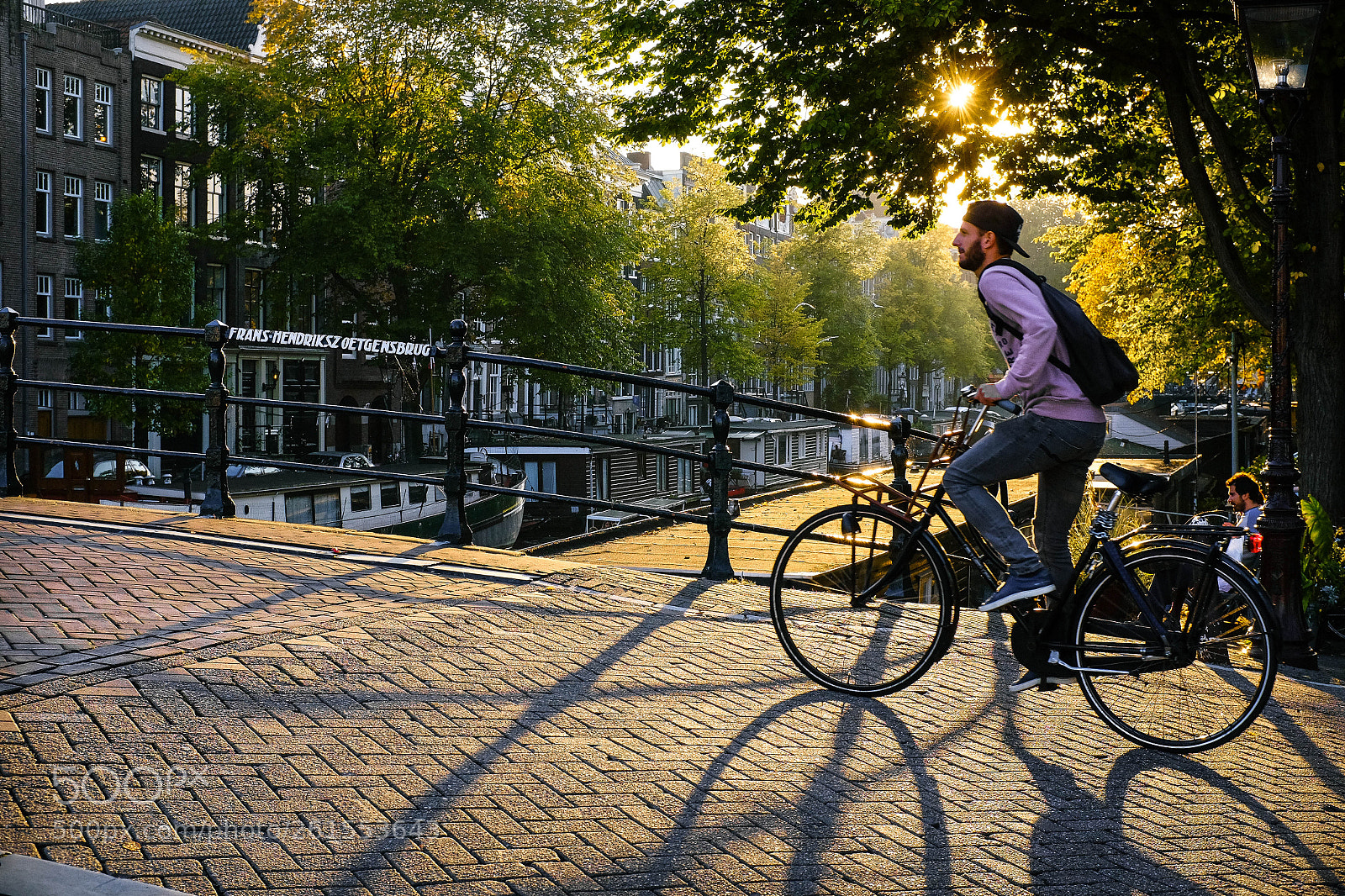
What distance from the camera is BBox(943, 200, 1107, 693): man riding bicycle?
14.3ft

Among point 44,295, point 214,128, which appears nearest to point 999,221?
point 214,128

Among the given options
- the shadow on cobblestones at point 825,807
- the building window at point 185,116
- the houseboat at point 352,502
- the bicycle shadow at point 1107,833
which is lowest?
the houseboat at point 352,502

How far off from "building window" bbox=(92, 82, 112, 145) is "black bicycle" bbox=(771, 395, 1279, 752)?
34.5m

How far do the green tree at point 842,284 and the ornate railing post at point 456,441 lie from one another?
45.1 meters

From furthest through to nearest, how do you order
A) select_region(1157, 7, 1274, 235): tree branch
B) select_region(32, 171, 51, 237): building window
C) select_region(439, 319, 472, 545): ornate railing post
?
select_region(32, 171, 51, 237): building window
select_region(1157, 7, 1274, 235): tree branch
select_region(439, 319, 472, 545): ornate railing post

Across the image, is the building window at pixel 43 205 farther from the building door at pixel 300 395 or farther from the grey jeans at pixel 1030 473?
the grey jeans at pixel 1030 473

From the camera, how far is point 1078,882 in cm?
313

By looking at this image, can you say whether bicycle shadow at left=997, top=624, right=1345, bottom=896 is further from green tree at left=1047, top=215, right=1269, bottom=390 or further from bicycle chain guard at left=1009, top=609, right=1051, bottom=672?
green tree at left=1047, top=215, right=1269, bottom=390

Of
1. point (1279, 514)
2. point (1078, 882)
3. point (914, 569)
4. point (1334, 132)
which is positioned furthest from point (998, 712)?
point (1334, 132)

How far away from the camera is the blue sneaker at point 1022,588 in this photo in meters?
4.43

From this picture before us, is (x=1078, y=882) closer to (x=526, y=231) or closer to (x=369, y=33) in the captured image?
(x=526, y=231)

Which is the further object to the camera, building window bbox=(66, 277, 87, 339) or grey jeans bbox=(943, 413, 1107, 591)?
building window bbox=(66, 277, 87, 339)

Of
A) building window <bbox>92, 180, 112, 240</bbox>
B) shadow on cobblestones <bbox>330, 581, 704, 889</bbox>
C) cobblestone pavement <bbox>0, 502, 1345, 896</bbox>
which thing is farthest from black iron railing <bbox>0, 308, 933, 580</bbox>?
building window <bbox>92, 180, 112, 240</bbox>

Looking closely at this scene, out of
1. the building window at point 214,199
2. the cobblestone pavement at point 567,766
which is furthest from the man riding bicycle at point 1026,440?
the building window at point 214,199
